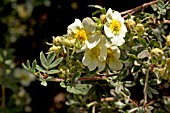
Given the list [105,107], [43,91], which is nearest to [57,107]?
[43,91]

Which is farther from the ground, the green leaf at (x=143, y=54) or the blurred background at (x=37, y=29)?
the blurred background at (x=37, y=29)

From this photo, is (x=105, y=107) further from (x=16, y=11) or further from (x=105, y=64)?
(x=16, y=11)

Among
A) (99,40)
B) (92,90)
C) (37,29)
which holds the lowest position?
(92,90)

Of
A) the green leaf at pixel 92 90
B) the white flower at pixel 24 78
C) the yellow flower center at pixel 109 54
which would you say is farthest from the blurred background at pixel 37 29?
the yellow flower center at pixel 109 54

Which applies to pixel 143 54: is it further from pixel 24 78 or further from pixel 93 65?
pixel 24 78

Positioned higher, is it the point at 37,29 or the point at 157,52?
the point at 37,29

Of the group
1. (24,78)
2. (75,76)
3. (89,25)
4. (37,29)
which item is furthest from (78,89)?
(24,78)

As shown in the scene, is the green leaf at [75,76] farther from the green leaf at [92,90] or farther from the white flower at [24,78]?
the white flower at [24,78]
